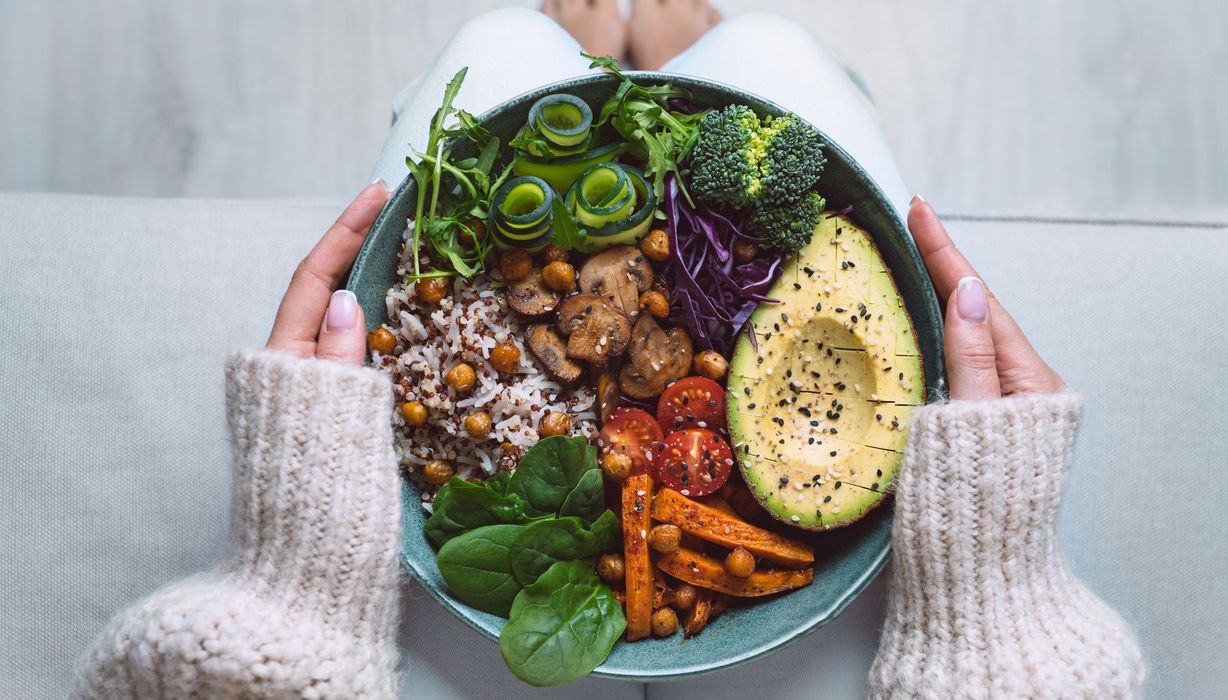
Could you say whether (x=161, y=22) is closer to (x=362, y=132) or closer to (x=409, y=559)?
(x=362, y=132)

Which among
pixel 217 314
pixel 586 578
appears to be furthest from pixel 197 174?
pixel 586 578

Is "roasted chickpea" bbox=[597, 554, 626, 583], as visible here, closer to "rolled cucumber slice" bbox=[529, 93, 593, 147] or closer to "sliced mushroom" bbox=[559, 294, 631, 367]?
"sliced mushroom" bbox=[559, 294, 631, 367]

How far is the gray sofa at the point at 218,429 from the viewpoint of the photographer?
5.59ft

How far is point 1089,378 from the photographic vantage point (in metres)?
1.73

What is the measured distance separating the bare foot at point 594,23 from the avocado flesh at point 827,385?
1.12 meters

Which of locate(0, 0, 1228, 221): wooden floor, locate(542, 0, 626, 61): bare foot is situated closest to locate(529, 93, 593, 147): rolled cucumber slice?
locate(542, 0, 626, 61): bare foot

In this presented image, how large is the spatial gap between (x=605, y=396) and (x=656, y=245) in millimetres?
294

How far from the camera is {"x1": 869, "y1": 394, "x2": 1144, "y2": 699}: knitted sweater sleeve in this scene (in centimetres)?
132

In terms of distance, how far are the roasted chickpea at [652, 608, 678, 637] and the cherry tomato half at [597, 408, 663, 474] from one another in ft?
0.82

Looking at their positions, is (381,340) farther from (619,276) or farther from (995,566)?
(995,566)

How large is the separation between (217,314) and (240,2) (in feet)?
4.26

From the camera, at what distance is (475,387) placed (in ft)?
4.95

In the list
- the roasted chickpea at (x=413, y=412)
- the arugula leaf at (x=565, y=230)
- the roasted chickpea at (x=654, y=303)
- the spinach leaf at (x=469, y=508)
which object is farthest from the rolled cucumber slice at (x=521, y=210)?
the spinach leaf at (x=469, y=508)

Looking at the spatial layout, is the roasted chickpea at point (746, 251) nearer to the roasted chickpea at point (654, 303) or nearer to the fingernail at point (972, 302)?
the roasted chickpea at point (654, 303)
